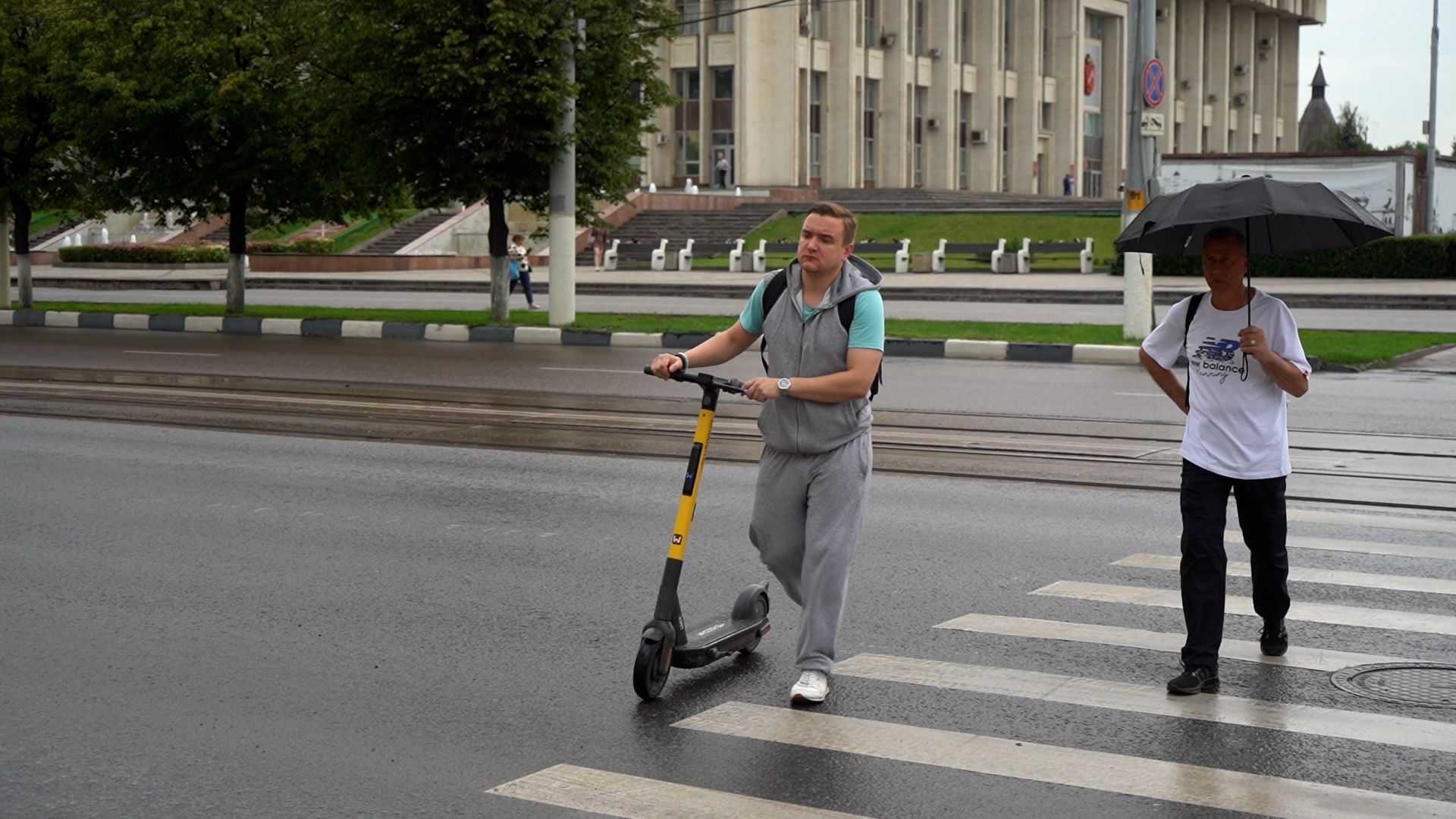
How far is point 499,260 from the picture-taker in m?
25.4

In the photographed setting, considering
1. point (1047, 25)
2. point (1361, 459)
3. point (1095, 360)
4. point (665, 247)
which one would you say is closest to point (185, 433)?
point (1361, 459)

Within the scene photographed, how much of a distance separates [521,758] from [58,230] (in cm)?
6321

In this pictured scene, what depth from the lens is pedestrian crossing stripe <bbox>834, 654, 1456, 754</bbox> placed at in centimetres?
507

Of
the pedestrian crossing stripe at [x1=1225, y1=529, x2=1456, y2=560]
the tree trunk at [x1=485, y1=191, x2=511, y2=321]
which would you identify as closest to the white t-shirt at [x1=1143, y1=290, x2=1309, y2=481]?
the pedestrian crossing stripe at [x1=1225, y1=529, x2=1456, y2=560]

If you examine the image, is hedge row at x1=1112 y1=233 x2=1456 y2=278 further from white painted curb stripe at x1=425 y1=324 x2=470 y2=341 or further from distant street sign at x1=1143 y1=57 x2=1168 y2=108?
white painted curb stripe at x1=425 y1=324 x2=470 y2=341

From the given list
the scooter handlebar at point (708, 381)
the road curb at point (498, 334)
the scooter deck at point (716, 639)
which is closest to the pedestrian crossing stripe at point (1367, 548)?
the scooter deck at point (716, 639)

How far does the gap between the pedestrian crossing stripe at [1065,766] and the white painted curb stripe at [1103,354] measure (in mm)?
14347

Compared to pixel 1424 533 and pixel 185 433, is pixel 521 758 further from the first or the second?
pixel 185 433

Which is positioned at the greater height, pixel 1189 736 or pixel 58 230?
pixel 58 230

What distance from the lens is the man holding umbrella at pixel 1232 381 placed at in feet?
18.3

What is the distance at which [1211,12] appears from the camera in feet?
289

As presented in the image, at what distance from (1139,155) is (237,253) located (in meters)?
15.9

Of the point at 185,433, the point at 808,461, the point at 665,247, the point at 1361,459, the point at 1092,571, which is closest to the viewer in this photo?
the point at 808,461

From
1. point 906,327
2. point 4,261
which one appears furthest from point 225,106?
point 906,327
